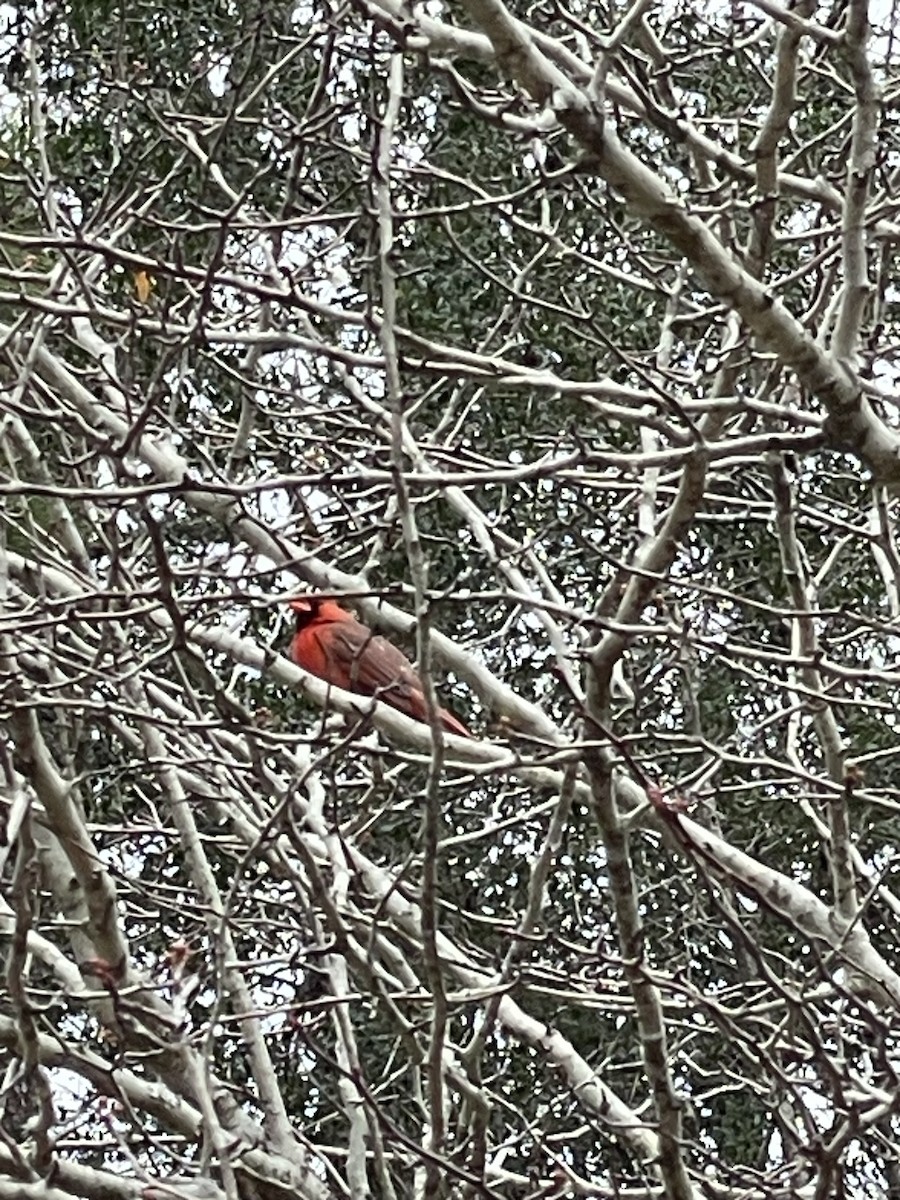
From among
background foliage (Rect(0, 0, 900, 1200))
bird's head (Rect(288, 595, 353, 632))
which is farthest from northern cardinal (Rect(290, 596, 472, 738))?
background foliage (Rect(0, 0, 900, 1200))

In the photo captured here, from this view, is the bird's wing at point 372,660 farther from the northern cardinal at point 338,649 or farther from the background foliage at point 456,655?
the background foliage at point 456,655

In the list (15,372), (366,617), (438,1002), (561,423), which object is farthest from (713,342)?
(438,1002)

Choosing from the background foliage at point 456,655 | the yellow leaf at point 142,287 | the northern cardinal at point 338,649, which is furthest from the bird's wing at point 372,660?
the yellow leaf at point 142,287

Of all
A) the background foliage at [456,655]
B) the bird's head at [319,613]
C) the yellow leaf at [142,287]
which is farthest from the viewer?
the bird's head at [319,613]

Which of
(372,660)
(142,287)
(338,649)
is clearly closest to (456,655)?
(142,287)

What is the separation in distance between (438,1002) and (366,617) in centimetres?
247

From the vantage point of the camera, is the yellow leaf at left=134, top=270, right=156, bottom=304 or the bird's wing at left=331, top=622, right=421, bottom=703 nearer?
the yellow leaf at left=134, top=270, right=156, bottom=304

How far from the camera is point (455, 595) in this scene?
345cm

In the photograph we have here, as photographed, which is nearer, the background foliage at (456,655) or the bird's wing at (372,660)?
the background foliage at (456,655)

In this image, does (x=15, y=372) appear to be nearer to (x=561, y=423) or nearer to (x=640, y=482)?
(x=640, y=482)

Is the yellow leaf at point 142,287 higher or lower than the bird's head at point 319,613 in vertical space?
higher

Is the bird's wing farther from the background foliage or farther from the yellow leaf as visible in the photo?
the yellow leaf

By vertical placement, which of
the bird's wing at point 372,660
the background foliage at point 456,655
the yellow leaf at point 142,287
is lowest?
the background foliage at point 456,655

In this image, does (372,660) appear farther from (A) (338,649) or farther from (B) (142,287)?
(B) (142,287)
